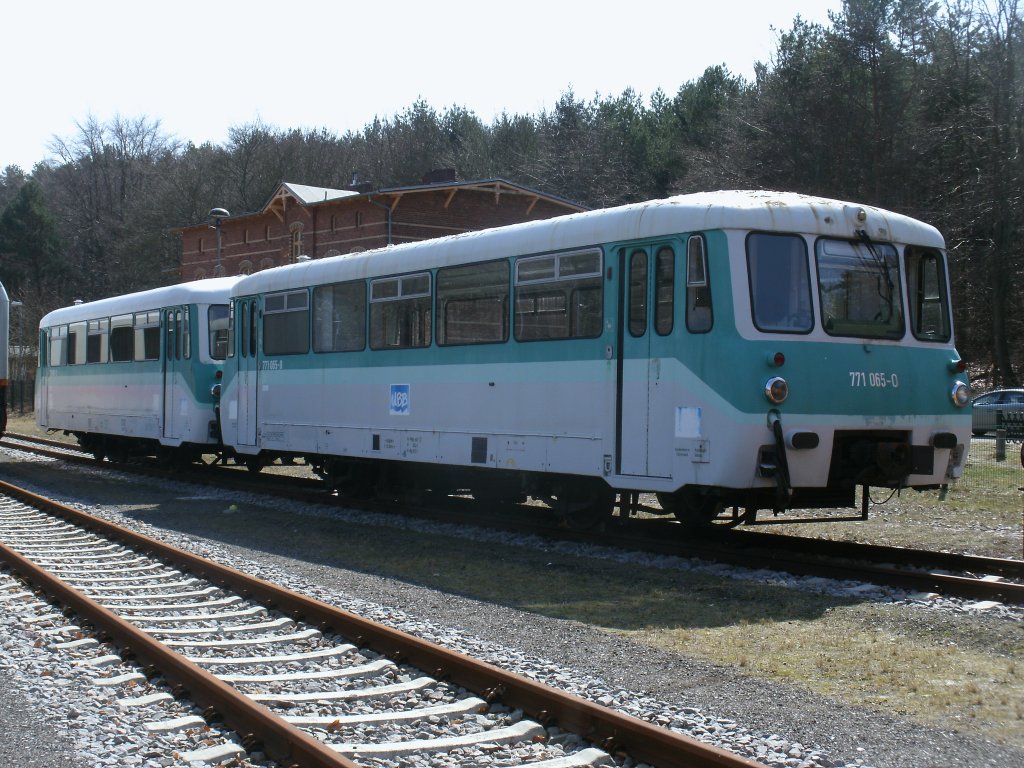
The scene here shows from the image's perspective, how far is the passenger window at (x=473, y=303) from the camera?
12.1 m

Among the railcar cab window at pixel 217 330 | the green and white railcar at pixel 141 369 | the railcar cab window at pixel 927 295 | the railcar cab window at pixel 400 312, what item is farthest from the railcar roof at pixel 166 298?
the railcar cab window at pixel 927 295

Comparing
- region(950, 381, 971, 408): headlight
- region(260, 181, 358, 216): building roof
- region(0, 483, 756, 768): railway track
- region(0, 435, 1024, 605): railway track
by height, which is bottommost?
region(0, 483, 756, 768): railway track

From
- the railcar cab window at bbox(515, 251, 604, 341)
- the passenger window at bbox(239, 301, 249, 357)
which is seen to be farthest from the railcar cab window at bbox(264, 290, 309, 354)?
the railcar cab window at bbox(515, 251, 604, 341)

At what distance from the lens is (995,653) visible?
6.93 metres

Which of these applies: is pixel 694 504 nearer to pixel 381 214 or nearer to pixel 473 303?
pixel 473 303

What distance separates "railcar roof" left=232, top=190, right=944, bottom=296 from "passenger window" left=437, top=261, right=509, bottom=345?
15 centimetres

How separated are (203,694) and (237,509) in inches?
379

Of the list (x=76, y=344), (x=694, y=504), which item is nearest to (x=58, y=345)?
(x=76, y=344)

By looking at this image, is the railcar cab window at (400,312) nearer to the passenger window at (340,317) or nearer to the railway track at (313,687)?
the passenger window at (340,317)

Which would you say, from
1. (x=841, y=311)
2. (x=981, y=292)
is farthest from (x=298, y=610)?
(x=981, y=292)

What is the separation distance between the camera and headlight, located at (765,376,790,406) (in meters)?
9.44

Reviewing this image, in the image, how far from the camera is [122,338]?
73.0ft

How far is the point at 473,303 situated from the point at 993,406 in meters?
24.3

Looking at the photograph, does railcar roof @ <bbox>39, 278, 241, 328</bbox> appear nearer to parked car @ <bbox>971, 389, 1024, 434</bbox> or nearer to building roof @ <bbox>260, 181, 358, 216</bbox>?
parked car @ <bbox>971, 389, 1024, 434</bbox>
